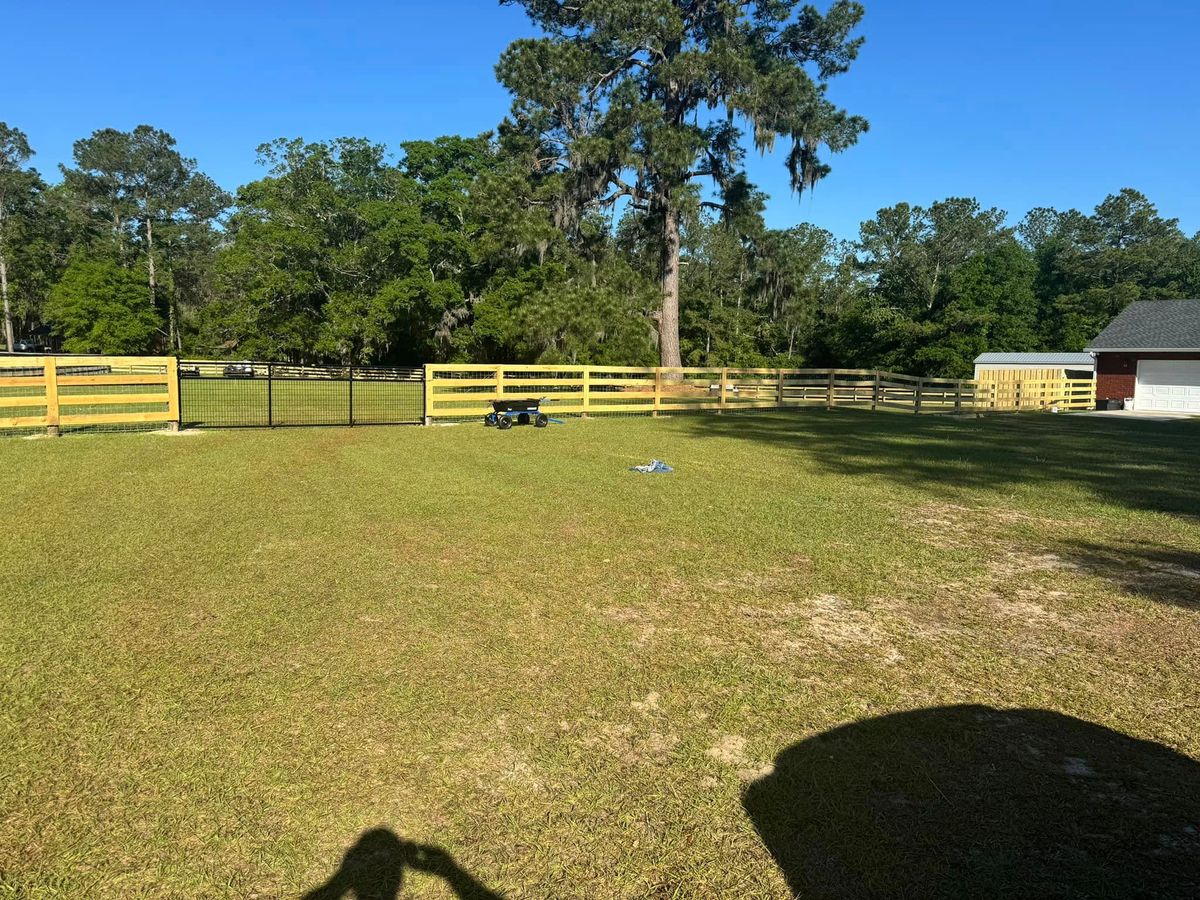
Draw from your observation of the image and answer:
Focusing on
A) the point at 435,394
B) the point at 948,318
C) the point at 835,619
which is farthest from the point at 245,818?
the point at 948,318

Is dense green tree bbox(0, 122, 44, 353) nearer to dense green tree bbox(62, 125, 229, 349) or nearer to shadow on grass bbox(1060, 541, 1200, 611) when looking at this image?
dense green tree bbox(62, 125, 229, 349)

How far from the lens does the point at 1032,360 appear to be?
50.0m

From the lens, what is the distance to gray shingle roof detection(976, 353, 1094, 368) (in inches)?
1946

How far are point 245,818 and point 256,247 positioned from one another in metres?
46.0

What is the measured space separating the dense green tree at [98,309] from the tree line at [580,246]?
0.17 metres

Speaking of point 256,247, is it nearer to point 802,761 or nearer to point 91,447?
point 91,447

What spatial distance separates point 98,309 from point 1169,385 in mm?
63738

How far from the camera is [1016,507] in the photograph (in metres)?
7.15

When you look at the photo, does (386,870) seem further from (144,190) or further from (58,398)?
(144,190)

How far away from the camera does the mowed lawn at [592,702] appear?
6.70 ft

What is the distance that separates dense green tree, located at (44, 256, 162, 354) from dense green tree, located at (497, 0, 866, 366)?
136 ft

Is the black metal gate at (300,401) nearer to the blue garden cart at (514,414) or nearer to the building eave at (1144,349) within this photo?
the blue garden cart at (514,414)

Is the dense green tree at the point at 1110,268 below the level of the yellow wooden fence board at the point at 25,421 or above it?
above

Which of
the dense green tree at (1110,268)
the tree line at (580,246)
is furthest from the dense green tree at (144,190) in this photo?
the dense green tree at (1110,268)
